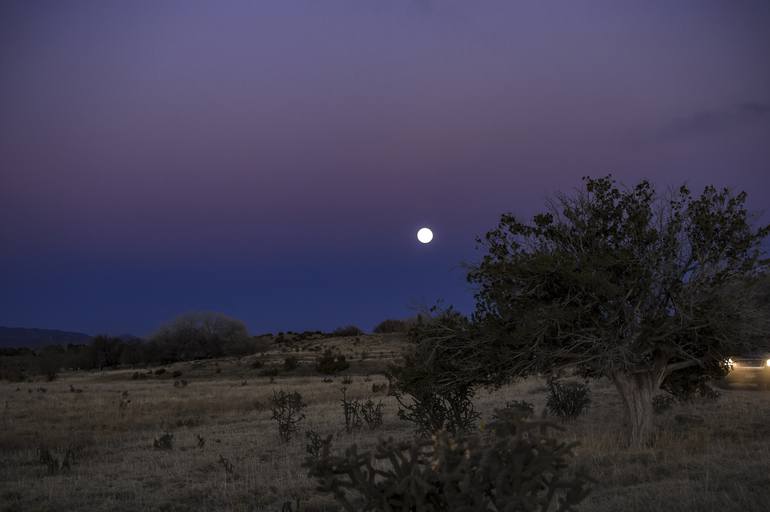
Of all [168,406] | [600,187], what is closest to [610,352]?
[600,187]

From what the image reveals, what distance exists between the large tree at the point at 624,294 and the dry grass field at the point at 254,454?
1638 mm

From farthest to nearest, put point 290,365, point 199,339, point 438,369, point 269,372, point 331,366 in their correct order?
point 199,339 → point 290,365 → point 331,366 → point 269,372 → point 438,369

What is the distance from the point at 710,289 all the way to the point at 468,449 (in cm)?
987

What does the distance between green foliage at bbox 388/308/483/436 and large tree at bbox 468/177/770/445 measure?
0.57 metres

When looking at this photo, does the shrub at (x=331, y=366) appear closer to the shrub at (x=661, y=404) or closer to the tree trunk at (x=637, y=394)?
the shrub at (x=661, y=404)

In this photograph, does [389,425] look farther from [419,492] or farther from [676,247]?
[419,492]

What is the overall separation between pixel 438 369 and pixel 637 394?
4093 mm

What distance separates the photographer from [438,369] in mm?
13188

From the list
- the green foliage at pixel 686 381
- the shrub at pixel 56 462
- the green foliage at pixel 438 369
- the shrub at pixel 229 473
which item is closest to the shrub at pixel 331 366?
the shrub at pixel 56 462

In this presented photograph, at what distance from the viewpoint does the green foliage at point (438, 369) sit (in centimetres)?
1299

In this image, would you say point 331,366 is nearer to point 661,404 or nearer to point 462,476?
point 661,404

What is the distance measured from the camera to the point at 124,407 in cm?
2453

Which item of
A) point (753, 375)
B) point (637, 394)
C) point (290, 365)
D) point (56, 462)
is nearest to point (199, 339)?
point (290, 365)

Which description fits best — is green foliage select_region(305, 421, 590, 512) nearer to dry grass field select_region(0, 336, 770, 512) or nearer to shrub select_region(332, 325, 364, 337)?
dry grass field select_region(0, 336, 770, 512)
